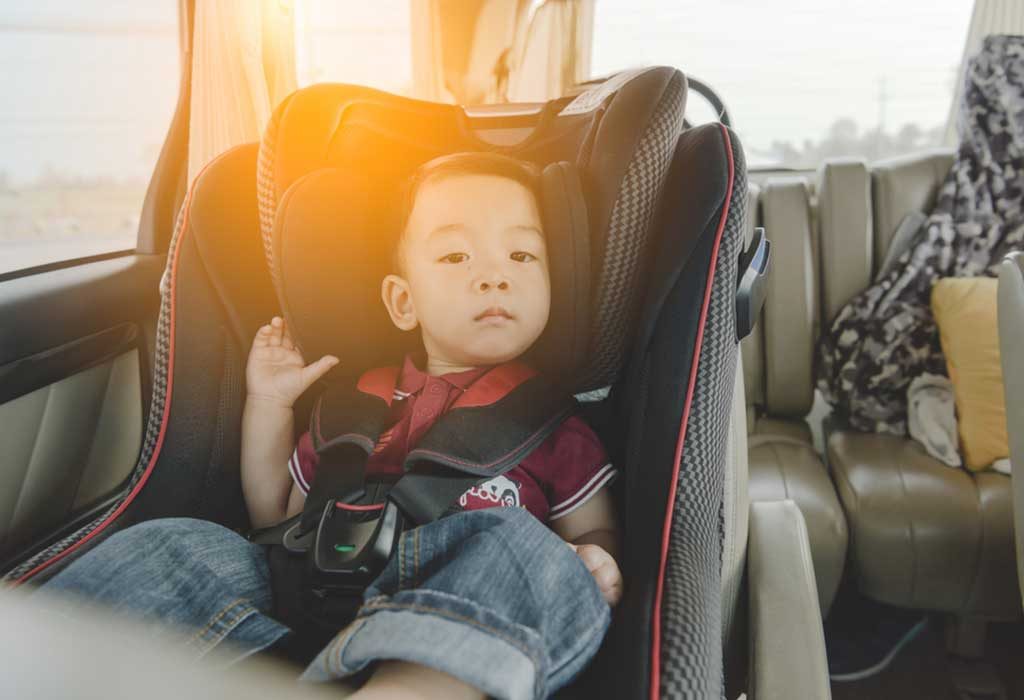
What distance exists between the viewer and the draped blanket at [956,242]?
1.77 metres

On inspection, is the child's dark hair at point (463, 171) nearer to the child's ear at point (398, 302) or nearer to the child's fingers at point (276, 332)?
the child's ear at point (398, 302)

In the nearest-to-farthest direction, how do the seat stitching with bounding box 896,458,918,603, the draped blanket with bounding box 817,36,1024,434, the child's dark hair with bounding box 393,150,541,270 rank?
the child's dark hair with bounding box 393,150,541,270 → the seat stitching with bounding box 896,458,918,603 → the draped blanket with bounding box 817,36,1024,434

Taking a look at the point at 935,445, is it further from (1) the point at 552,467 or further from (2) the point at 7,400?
(2) the point at 7,400

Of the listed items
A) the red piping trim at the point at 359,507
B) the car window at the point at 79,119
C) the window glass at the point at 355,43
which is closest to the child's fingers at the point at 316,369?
the red piping trim at the point at 359,507

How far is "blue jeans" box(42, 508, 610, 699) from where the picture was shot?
582mm

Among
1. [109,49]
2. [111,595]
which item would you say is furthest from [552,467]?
[109,49]

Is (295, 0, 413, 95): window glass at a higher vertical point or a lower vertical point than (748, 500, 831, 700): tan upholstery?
higher

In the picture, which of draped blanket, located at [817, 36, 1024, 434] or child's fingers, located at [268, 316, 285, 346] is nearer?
child's fingers, located at [268, 316, 285, 346]

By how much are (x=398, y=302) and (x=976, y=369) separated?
51.7 inches

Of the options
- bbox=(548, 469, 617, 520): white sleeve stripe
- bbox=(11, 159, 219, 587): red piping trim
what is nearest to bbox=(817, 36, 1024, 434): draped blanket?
bbox=(548, 469, 617, 520): white sleeve stripe

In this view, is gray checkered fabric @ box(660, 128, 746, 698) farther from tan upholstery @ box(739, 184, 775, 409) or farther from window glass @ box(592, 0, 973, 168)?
window glass @ box(592, 0, 973, 168)

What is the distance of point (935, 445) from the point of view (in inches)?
66.2

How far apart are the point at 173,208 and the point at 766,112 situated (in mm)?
1626

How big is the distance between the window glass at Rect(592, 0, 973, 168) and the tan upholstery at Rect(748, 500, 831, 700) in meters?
1.33
